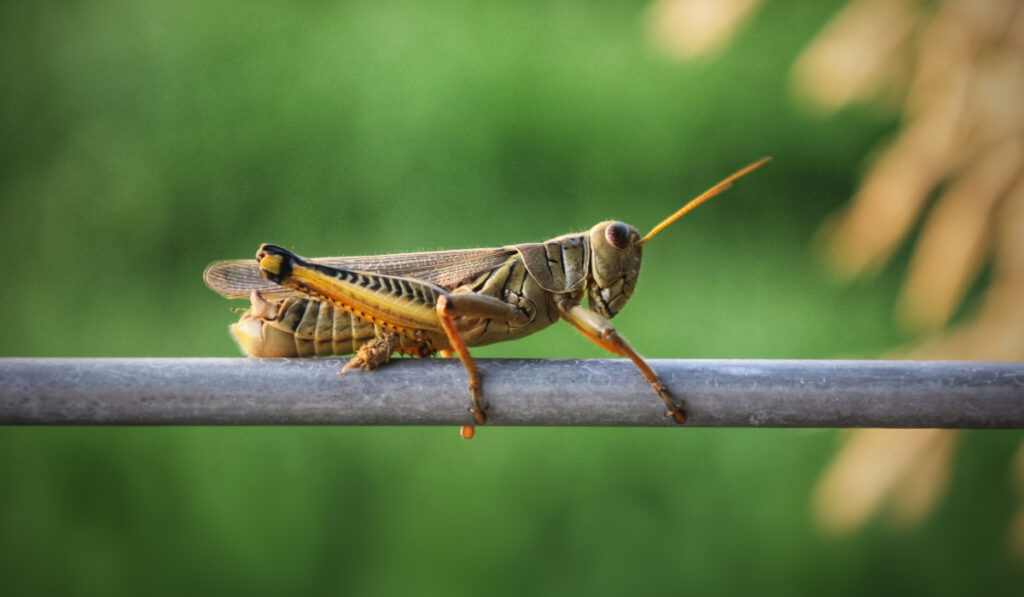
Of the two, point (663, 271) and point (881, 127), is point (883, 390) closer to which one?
point (663, 271)

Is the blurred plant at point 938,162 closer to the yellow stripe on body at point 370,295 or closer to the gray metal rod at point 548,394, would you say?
the yellow stripe on body at point 370,295

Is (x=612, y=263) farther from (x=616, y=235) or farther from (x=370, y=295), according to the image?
(x=370, y=295)

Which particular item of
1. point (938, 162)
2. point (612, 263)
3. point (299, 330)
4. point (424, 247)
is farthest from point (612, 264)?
point (424, 247)

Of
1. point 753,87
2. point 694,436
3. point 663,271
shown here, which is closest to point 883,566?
point 694,436

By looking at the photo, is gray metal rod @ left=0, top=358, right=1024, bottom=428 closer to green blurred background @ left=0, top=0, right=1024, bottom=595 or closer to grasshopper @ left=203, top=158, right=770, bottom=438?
grasshopper @ left=203, top=158, right=770, bottom=438

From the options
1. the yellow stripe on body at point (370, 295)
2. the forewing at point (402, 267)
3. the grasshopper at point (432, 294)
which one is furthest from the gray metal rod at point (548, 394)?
the forewing at point (402, 267)

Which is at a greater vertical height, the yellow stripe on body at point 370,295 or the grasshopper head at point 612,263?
the yellow stripe on body at point 370,295

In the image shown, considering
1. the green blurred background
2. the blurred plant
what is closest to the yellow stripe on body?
the blurred plant
